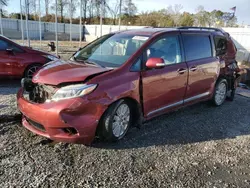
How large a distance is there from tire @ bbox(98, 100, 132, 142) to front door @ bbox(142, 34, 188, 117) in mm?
381

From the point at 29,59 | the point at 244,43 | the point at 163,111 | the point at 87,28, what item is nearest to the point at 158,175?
the point at 163,111

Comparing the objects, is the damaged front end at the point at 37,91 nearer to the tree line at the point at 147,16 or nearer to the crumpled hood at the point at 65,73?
the crumpled hood at the point at 65,73

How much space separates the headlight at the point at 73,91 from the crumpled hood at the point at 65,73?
11 centimetres

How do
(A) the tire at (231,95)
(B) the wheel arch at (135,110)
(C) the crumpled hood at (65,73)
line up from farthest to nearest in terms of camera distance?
(A) the tire at (231,95) → (B) the wheel arch at (135,110) → (C) the crumpled hood at (65,73)

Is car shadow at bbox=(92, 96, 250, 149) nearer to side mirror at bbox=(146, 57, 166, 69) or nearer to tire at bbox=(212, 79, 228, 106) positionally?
tire at bbox=(212, 79, 228, 106)

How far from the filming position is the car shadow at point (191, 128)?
4.01 m

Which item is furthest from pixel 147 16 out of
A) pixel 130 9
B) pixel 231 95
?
pixel 231 95

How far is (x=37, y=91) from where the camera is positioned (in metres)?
3.71

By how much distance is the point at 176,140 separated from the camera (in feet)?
13.5

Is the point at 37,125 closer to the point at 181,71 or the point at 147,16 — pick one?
the point at 181,71

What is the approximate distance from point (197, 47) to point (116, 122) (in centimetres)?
260

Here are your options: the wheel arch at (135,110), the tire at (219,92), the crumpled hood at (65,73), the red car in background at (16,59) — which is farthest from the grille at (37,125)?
the tire at (219,92)

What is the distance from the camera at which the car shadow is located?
4010 mm

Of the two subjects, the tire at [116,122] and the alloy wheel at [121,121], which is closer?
the tire at [116,122]
